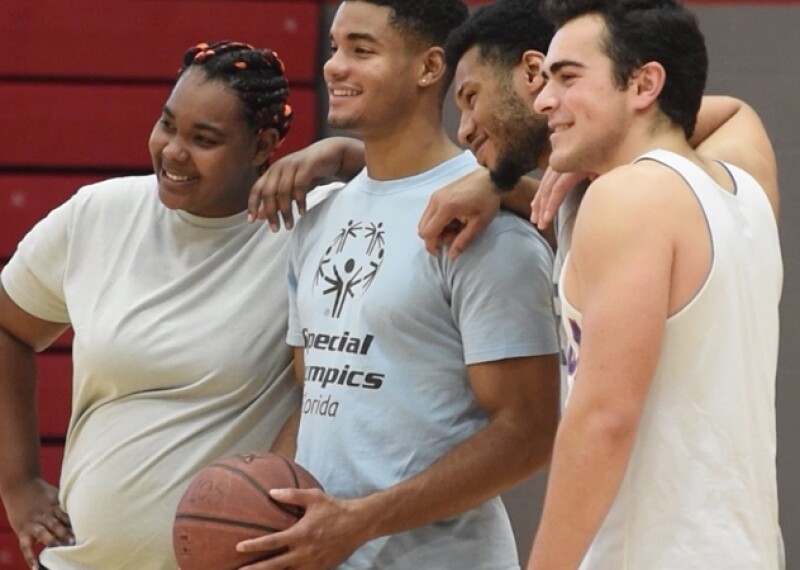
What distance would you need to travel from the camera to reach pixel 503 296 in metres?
2.54

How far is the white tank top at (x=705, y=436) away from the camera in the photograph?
1.96 metres

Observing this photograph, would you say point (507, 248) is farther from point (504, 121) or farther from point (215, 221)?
point (215, 221)

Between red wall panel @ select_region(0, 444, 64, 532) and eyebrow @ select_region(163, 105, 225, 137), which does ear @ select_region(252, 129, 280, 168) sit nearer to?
eyebrow @ select_region(163, 105, 225, 137)

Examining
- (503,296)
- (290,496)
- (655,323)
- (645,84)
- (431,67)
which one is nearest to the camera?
(655,323)

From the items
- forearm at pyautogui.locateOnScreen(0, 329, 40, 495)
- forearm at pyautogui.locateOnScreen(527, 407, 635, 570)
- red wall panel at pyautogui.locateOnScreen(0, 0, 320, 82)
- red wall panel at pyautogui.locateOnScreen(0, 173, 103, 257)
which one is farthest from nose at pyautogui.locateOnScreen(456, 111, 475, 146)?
red wall panel at pyautogui.locateOnScreen(0, 173, 103, 257)

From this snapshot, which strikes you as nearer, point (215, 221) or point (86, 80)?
point (215, 221)

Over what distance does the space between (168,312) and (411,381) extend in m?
0.62

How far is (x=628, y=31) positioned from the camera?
2.07 metres

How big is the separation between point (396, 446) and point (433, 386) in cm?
13

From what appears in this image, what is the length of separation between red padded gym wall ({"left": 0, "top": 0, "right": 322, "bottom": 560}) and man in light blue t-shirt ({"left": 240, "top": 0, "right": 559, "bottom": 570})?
2138 millimetres

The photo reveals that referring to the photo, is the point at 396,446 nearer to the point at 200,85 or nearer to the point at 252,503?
the point at 252,503

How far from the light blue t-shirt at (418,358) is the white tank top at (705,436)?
1.88ft

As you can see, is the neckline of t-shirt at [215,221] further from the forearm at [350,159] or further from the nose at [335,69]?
the nose at [335,69]

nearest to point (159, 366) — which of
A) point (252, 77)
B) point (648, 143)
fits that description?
point (252, 77)
